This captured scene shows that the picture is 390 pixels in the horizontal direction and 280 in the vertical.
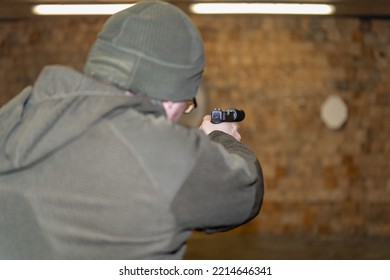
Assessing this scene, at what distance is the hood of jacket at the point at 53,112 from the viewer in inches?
50.4

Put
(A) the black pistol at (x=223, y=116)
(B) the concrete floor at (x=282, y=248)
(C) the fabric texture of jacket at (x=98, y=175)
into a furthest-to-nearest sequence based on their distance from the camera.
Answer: (B) the concrete floor at (x=282, y=248) < (A) the black pistol at (x=223, y=116) < (C) the fabric texture of jacket at (x=98, y=175)

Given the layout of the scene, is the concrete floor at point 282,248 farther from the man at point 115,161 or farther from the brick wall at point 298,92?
the man at point 115,161

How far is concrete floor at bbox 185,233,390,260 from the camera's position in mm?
6051

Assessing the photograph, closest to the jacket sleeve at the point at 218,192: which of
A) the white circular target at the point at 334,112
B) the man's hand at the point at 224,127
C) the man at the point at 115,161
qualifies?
the man at the point at 115,161

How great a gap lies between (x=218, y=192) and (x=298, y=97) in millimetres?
5548

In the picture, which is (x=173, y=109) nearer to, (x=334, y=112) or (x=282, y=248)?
(x=282, y=248)

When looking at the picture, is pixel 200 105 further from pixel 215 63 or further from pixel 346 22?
pixel 346 22

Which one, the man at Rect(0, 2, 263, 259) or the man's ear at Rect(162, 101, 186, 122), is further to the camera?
the man's ear at Rect(162, 101, 186, 122)

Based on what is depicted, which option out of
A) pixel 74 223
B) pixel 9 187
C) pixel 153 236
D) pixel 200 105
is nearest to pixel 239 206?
pixel 153 236

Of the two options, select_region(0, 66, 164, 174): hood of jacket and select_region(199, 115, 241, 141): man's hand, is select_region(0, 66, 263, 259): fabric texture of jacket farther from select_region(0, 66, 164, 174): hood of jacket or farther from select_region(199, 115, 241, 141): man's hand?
select_region(199, 115, 241, 141): man's hand

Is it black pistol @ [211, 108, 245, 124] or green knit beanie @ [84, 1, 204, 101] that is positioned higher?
green knit beanie @ [84, 1, 204, 101]

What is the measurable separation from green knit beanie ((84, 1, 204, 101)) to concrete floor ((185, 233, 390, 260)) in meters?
4.67

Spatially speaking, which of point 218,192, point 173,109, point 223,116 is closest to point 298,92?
point 223,116

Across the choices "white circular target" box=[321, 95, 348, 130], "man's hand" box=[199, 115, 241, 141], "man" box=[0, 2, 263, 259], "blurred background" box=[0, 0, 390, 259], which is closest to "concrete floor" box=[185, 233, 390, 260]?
"blurred background" box=[0, 0, 390, 259]
